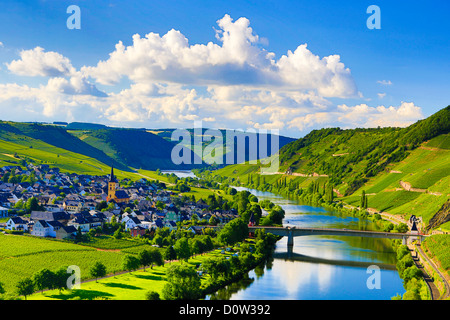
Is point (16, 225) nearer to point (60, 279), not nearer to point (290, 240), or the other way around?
point (60, 279)

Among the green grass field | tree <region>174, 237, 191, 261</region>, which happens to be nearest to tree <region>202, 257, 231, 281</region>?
the green grass field

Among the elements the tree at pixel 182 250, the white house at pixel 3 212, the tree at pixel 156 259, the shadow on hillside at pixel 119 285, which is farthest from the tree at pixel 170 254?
the white house at pixel 3 212

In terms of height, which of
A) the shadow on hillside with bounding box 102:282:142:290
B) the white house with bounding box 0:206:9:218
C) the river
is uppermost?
the white house with bounding box 0:206:9:218

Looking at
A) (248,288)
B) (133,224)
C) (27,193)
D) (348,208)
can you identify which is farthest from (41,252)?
(348,208)

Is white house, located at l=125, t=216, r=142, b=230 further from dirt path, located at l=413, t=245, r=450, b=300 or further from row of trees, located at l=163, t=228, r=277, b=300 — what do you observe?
dirt path, located at l=413, t=245, r=450, b=300

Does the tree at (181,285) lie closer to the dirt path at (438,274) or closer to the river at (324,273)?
the river at (324,273)

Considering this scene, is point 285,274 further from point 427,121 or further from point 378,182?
point 427,121
